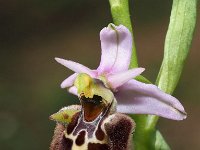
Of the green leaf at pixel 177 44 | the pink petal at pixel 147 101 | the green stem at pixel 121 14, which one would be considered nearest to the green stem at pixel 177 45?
the green leaf at pixel 177 44

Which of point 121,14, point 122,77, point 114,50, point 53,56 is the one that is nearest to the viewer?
point 122,77

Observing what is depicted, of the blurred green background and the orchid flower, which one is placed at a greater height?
the orchid flower

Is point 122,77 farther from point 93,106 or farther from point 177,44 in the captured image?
point 177,44

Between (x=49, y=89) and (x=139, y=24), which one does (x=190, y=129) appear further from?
(x=139, y=24)

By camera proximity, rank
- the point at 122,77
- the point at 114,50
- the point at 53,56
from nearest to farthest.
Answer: the point at 122,77
the point at 114,50
the point at 53,56

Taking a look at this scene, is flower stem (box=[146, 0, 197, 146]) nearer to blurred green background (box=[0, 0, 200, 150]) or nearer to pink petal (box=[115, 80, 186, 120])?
pink petal (box=[115, 80, 186, 120])

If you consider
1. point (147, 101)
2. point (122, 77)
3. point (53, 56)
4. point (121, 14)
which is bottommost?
point (53, 56)

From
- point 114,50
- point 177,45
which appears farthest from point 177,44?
point 114,50

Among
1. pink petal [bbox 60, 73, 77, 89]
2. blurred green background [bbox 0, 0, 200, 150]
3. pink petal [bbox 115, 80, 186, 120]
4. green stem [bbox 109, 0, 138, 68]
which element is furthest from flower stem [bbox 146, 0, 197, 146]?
blurred green background [bbox 0, 0, 200, 150]

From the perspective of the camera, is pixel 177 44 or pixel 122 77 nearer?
pixel 122 77
